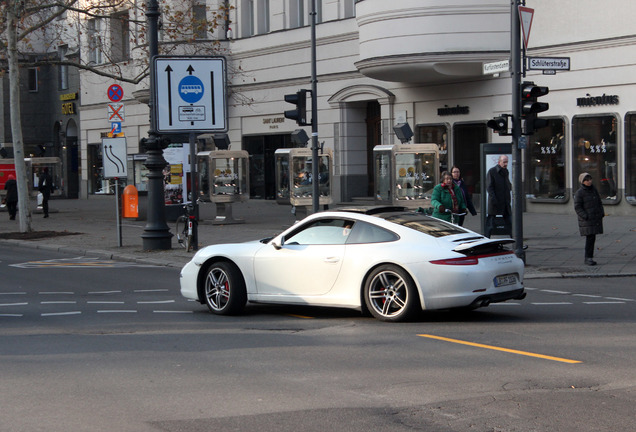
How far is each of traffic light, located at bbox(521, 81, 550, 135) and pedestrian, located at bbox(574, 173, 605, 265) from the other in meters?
1.20

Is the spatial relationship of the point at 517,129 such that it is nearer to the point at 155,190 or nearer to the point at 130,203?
the point at 155,190

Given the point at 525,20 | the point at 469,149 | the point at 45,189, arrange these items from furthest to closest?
the point at 45,189
the point at 469,149
the point at 525,20

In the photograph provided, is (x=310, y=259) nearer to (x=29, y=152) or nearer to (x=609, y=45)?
(x=609, y=45)

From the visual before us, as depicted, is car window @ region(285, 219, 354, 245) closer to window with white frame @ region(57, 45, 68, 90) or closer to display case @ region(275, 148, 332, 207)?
display case @ region(275, 148, 332, 207)

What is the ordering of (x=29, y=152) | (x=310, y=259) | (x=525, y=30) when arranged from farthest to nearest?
1. (x=29, y=152)
2. (x=525, y=30)
3. (x=310, y=259)

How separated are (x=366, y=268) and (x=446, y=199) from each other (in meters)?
7.57

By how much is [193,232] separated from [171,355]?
1119 cm

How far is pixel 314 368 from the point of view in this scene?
788 cm

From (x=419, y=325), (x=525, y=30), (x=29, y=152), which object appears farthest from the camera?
(x=29, y=152)

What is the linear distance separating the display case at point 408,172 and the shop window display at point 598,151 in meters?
4.26

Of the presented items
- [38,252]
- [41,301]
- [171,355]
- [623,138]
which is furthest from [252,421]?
[623,138]

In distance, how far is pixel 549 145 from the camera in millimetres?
27188

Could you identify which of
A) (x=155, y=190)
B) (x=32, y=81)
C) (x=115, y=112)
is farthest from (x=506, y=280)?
(x=32, y=81)

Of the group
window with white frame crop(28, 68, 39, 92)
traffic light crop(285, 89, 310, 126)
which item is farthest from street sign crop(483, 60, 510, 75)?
window with white frame crop(28, 68, 39, 92)
